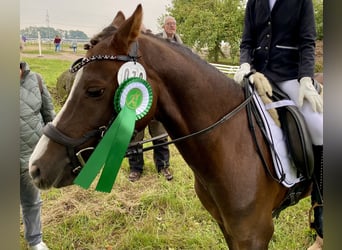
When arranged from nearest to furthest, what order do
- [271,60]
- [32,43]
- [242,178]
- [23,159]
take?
[242,178] → [271,60] → [23,159] → [32,43]

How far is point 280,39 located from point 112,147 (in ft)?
3.38

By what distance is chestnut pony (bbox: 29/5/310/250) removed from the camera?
1.06m

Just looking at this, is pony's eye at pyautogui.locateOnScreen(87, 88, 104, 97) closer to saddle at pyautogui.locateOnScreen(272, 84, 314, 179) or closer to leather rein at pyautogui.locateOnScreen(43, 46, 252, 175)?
leather rein at pyautogui.locateOnScreen(43, 46, 252, 175)

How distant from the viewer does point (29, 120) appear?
1.88m

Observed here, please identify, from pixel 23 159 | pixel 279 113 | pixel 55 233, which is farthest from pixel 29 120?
pixel 279 113

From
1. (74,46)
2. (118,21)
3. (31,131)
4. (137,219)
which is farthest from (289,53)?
(137,219)

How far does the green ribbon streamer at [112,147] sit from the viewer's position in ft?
3.51

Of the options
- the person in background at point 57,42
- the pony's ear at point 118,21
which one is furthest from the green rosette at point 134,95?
the person in background at point 57,42

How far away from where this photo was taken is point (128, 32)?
1064 millimetres

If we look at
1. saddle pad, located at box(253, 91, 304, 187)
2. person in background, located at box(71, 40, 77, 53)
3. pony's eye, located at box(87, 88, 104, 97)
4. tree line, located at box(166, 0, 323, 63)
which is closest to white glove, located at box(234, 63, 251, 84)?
saddle pad, located at box(253, 91, 304, 187)

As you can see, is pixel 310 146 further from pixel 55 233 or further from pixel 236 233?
pixel 55 233

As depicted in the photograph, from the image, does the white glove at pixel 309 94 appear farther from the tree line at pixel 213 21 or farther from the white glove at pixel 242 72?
the tree line at pixel 213 21

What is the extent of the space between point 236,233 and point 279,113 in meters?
0.60

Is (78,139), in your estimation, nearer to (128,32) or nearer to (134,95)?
(134,95)
